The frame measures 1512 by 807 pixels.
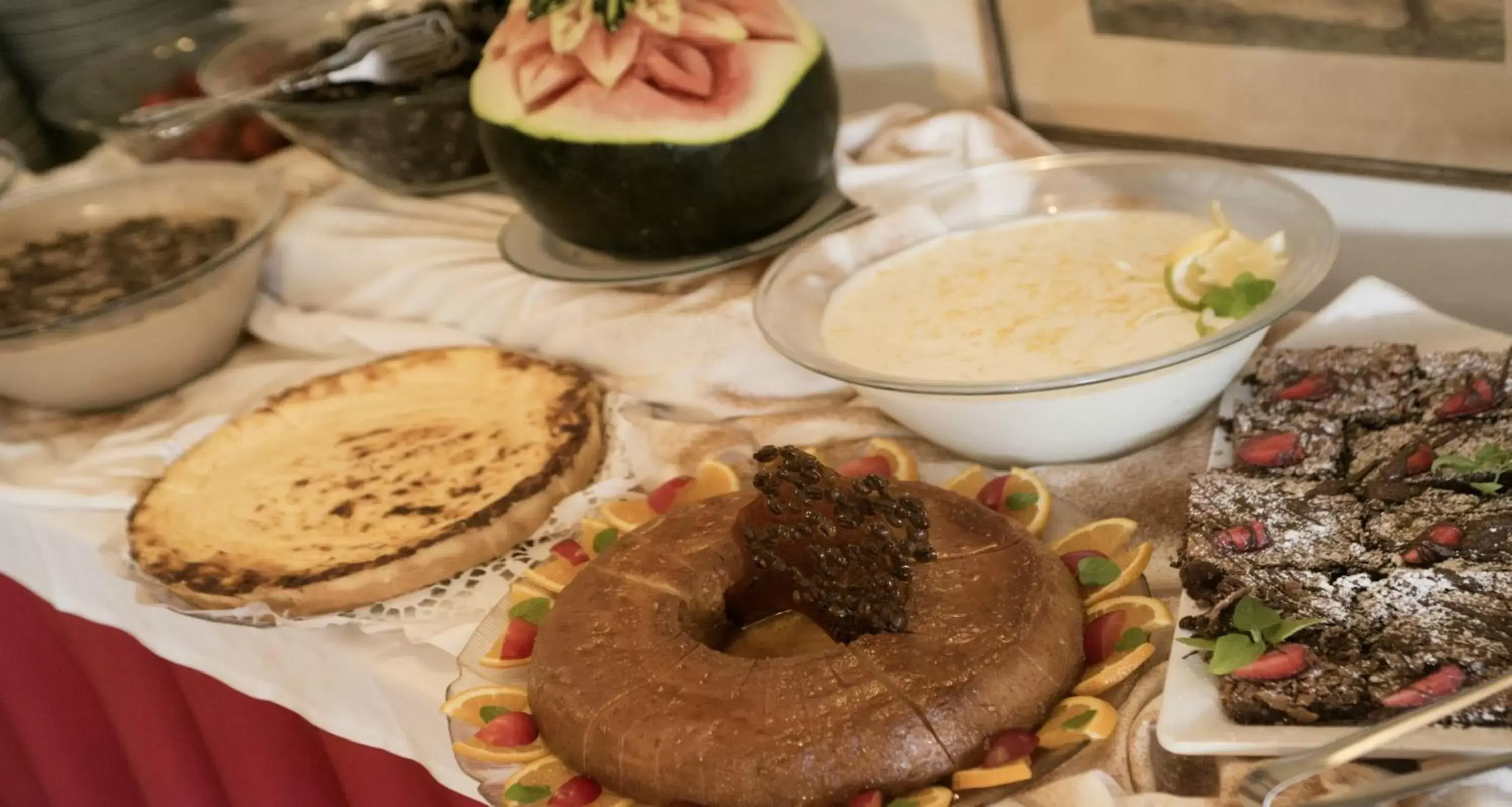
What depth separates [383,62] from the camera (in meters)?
1.36

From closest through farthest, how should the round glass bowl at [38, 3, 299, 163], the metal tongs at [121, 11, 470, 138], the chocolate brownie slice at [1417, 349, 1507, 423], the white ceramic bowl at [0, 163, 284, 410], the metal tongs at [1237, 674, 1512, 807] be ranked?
the metal tongs at [1237, 674, 1512, 807] → the chocolate brownie slice at [1417, 349, 1507, 423] → the white ceramic bowl at [0, 163, 284, 410] → the metal tongs at [121, 11, 470, 138] → the round glass bowl at [38, 3, 299, 163]

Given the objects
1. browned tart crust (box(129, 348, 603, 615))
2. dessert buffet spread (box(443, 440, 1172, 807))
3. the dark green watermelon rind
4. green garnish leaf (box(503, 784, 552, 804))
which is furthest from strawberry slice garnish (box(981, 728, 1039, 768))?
the dark green watermelon rind

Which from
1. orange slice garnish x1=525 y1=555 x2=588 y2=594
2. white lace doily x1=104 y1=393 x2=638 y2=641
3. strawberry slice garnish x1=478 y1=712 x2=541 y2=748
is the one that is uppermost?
strawberry slice garnish x1=478 y1=712 x2=541 y2=748

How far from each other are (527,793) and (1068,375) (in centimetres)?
41

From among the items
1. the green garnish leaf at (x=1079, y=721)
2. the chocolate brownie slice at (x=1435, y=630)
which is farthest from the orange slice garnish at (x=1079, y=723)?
the chocolate brownie slice at (x=1435, y=630)

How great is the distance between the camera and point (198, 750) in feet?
4.01

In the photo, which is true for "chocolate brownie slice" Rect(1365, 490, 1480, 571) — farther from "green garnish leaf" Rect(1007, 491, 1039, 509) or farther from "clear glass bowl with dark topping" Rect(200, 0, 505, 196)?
"clear glass bowl with dark topping" Rect(200, 0, 505, 196)

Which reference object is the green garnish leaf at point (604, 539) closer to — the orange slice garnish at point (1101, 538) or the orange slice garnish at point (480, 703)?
the orange slice garnish at point (480, 703)

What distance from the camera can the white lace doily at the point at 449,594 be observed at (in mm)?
905

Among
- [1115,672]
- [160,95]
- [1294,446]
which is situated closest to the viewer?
[1115,672]

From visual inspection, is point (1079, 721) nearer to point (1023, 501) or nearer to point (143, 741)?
point (1023, 501)

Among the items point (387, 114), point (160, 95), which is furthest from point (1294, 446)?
point (160, 95)

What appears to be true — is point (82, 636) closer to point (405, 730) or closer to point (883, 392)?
point (405, 730)

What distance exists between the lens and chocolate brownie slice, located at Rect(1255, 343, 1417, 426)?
783mm
